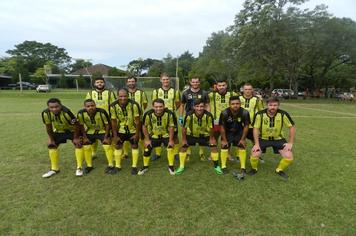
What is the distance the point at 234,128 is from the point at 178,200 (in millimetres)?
2061

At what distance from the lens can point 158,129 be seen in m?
5.43

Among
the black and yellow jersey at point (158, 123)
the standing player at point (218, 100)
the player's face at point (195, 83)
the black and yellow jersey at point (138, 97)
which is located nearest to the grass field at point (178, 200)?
the black and yellow jersey at point (158, 123)

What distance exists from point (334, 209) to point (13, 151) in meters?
6.88

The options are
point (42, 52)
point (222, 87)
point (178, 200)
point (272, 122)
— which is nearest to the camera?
point (178, 200)

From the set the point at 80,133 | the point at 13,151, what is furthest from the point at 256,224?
the point at 13,151

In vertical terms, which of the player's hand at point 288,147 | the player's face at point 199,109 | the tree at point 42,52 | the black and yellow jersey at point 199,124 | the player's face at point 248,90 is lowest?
the player's hand at point 288,147

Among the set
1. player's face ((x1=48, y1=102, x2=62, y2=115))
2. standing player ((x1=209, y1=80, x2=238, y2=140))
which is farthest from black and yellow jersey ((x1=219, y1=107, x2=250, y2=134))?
player's face ((x1=48, y1=102, x2=62, y2=115))

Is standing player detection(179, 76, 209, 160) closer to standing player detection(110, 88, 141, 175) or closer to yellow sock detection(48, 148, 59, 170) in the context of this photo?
standing player detection(110, 88, 141, 175)

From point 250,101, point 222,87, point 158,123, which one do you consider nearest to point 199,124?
point 158,123

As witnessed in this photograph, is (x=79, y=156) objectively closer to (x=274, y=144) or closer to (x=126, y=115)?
(x=126, y=115)

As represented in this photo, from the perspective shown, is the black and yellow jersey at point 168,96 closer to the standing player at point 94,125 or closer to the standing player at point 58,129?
the standing player at point 94,125

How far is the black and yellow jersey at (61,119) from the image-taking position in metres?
5.20

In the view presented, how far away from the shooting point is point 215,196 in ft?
13.8

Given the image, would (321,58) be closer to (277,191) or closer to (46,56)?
(277,191)
